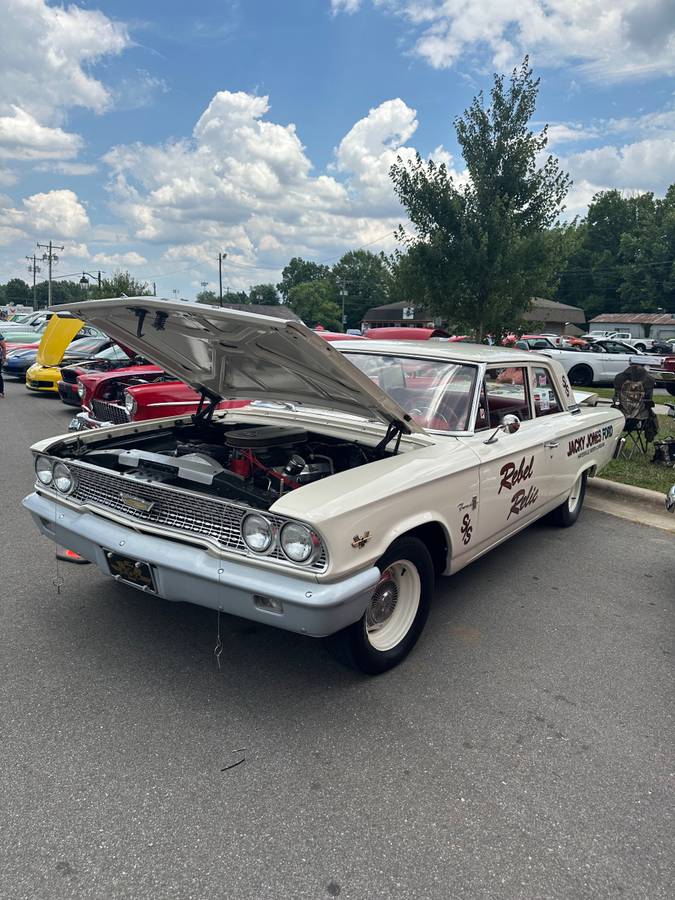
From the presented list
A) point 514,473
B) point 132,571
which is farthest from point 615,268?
point 132,571

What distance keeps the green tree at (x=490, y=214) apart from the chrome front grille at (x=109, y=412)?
20.0 ft

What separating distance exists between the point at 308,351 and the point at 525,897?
2.19 m

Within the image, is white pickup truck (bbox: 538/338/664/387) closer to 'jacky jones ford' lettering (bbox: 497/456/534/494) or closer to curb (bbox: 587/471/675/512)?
curb (bbox: 587/471/675/512)

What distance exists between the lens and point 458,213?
34.4 feet

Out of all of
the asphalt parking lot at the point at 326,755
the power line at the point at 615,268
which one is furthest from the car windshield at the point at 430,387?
the power line at the point at 615,268

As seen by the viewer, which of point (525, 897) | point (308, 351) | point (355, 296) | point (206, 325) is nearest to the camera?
point (525, 897)

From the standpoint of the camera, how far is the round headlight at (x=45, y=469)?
340 centimetres

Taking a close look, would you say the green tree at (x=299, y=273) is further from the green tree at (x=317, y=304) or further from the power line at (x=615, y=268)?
the power line at (x=615, y=268)

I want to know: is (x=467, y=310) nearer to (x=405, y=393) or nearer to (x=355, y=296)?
(x=405, y=393)

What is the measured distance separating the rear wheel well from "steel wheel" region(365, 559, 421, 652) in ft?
0.68

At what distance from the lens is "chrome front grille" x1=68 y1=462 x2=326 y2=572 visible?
8.66ft

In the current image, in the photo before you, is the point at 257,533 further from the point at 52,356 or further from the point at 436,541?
the point at 52,356

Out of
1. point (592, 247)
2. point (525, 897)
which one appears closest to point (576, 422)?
point (525, 897)

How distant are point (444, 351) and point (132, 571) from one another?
8.10 ft
